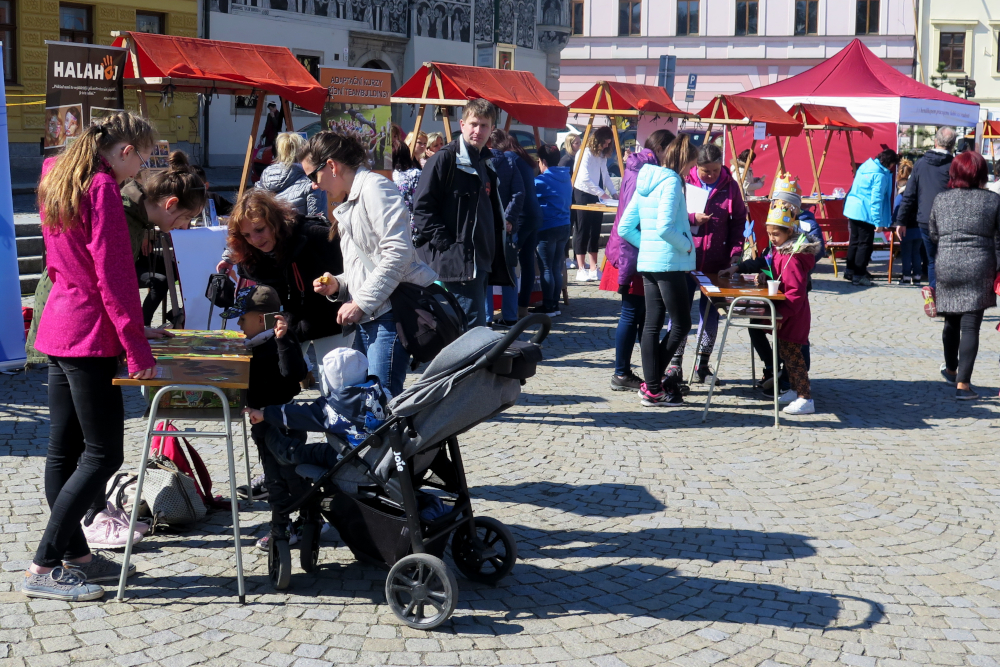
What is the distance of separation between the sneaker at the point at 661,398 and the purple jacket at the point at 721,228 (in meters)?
1.18

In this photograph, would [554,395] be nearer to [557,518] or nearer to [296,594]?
[557,518]

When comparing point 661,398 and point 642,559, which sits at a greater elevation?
point 661,398

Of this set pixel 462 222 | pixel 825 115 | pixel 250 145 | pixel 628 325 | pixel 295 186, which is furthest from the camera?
pixel 825 115

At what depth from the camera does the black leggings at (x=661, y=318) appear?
7500 mm

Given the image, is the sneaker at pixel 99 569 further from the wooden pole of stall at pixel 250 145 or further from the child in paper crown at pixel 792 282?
the wooden pole of stall at pixel 250 145

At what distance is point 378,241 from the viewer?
189 inches

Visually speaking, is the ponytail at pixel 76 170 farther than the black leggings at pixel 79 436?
No

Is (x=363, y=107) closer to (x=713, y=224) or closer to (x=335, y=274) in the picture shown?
(x=713, y=224)

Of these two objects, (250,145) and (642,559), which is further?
(250,145)

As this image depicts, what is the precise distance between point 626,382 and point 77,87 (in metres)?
5.45

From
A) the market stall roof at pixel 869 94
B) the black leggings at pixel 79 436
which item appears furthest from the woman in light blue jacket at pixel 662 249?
the market stall roof at pixel 869 94

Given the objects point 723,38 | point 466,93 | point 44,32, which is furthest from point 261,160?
point 723,38

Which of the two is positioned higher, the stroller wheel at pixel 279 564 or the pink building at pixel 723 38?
the pink building at pixel 723 38

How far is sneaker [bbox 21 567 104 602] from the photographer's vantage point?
4.09 metres
